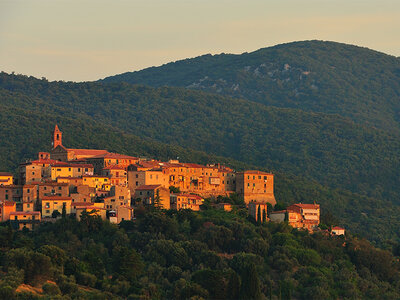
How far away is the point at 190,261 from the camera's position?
88500 mm

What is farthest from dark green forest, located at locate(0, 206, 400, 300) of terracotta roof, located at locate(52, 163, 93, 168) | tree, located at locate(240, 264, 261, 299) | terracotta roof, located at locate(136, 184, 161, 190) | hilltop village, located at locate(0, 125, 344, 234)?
terracotta roof, located at locate(52, 163, 93, 168)

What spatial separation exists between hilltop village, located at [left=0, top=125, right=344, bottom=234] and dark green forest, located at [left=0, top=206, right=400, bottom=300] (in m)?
1.74

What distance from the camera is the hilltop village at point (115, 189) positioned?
9094cm

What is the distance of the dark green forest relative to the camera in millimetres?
76625

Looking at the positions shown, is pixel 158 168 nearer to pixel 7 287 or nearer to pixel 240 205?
pixel 240 205

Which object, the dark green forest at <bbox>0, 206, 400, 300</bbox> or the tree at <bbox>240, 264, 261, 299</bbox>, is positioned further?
the dark green forest at <bbox>0, 206, 400, 300</bbox>

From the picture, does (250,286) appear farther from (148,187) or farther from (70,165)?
(70,165)

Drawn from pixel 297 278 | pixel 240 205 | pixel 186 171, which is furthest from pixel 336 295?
pixel 186 171

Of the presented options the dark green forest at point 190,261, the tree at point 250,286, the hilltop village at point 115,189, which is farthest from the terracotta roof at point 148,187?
the tree at point 250,286

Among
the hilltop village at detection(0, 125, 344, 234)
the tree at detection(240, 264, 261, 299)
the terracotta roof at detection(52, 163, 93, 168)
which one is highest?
the terracotta roof at detection(52, 163, 93, 168)

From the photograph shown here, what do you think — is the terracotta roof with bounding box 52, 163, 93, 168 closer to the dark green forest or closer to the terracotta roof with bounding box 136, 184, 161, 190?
the terracotta roof with bounding box 136, 184, 161, 190

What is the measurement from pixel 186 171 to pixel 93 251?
20.2 metres

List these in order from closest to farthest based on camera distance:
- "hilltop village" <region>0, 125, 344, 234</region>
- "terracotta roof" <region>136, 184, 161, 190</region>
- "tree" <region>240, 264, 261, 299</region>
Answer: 1. "tree" <region>240, 264, 261, 299</region>
2. "hilltop village" <region>0, 125, 344, 234</region>
3. "terracotta roof" <region>136, 184, 161, 190</region>

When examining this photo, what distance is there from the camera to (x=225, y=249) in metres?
93.3
